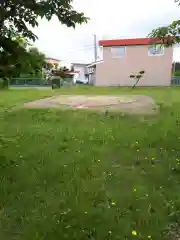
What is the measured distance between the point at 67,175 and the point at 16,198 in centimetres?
87

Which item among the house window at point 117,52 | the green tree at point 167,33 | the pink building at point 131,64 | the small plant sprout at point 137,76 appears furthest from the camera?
the house window at point 117,52

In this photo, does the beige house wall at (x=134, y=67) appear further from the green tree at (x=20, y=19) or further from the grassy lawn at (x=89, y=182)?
the green tree at (x=20, y=19)

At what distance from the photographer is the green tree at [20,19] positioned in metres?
3.48

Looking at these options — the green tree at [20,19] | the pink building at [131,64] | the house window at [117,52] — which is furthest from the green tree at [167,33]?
the house window at [117,52]

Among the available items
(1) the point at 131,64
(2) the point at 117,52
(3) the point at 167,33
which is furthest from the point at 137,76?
(3) the point at 167,33

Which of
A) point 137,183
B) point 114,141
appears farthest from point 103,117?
point 137,183

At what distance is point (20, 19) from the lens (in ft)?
12.2

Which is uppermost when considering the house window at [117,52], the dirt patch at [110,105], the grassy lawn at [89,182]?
the house window at [117,52]

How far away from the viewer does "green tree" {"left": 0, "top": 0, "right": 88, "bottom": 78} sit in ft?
11.4

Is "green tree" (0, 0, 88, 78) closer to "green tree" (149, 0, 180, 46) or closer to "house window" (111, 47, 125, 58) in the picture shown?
"green tree" (149, 0, 180, 46)

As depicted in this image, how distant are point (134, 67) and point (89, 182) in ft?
96.2

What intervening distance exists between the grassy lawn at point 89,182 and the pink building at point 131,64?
81.7 ft

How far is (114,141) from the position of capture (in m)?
5.97

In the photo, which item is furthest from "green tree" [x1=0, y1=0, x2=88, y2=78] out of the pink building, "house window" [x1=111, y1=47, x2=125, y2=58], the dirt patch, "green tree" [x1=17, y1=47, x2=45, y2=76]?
"house window" [x1=111, y1=47, x2=125, y2=58]
